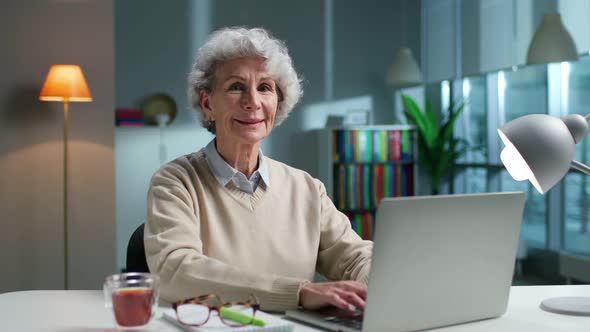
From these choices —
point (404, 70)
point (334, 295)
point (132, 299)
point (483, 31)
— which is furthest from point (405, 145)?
point (132, 299)

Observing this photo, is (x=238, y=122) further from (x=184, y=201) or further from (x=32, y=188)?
(x=32, y=188)

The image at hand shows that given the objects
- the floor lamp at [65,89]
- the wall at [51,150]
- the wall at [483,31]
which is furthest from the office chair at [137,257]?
the wall at [483,31]

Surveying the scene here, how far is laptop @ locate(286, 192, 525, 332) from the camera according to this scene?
4.07 ft

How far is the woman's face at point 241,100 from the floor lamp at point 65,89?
8.62ft

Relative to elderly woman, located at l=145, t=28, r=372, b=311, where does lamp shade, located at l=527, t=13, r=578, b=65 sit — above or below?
above

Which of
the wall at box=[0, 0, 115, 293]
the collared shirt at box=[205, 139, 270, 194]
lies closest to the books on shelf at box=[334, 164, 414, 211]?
the wall at box=[0, 0, 115, 293]

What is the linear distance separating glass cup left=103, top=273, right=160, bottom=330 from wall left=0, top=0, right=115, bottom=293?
3.53m

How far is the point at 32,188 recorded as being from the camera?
458 centimetres

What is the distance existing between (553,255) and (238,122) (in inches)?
164

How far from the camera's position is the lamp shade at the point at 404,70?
665cm

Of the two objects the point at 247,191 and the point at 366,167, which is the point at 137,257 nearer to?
the point at 247,191

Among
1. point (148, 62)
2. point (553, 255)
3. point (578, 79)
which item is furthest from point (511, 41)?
point (148, 62)

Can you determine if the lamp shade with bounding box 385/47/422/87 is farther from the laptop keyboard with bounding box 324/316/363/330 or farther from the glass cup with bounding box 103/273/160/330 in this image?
the glass cup with bounding box 103/273/160/330

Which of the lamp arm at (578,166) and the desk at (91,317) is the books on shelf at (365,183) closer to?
the desk at (91,317)
